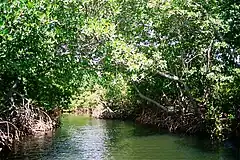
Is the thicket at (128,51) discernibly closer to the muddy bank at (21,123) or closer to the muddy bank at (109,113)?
the muddy bank at (21,123)

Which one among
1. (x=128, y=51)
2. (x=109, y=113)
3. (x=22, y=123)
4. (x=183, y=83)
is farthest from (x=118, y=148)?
(x=109, y=113)

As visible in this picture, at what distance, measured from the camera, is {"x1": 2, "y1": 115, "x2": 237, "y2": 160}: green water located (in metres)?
11.9

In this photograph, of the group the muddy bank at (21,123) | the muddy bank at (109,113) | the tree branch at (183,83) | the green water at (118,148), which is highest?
the tree branch at (183,83)

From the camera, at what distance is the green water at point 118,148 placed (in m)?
11.9

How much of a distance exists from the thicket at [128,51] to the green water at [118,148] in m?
1.42

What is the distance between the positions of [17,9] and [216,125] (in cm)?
910

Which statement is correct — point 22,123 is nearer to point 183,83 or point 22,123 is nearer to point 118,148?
point 118,148

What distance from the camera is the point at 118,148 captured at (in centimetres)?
1367

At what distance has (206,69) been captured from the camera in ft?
49.4

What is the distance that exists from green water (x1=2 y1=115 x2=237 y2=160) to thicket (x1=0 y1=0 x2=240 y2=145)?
4.65ft

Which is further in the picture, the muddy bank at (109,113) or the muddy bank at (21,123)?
the muddy bank at (109,113)

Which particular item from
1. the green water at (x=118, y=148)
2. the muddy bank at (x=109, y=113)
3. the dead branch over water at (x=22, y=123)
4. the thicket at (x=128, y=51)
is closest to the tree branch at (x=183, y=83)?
the thicket at (x=128, y=51)

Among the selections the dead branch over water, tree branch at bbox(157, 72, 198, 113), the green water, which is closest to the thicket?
tree branch at bbox(157, 72, 198, 113)

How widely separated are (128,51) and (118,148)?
322 cm
